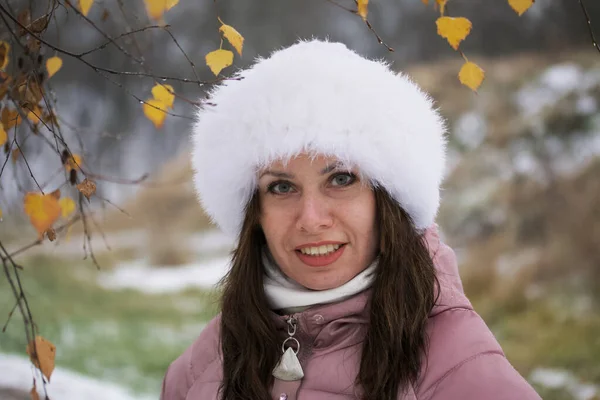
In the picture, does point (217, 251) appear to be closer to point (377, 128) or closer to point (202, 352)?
point (202, 352)

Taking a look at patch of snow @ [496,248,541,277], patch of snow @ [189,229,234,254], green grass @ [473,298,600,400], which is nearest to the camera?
green grass @ [473,298,600,400]

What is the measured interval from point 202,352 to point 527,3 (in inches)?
49.3

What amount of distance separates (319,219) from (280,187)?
15 centimetres

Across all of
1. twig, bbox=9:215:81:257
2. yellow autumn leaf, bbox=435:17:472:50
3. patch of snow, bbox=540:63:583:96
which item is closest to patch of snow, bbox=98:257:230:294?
patch of snow, bbox=540:63:583:96

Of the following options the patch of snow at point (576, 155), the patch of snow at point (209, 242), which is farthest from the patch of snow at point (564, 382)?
the patch of snow at point (209, 242)

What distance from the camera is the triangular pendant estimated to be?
5.00 ft

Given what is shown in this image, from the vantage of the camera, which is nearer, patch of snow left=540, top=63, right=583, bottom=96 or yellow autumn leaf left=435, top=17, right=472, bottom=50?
yellow autumn leaf left=435, top=17, right=472, bottom=50

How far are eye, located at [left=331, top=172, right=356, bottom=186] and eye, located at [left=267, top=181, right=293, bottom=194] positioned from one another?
112mm

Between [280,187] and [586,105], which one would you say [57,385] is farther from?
[586,105]

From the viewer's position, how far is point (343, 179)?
1.53 meters

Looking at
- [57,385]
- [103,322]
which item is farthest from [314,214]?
[103,322]

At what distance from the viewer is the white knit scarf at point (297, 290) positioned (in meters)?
1.54

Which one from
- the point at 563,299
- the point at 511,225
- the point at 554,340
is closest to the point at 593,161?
the point at 511,225

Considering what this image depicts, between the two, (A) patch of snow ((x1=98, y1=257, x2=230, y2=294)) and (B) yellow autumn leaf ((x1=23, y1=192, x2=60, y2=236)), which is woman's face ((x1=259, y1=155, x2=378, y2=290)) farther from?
(A) patch of snow ((x1=98, y1=257, x2=230, y2=294))
